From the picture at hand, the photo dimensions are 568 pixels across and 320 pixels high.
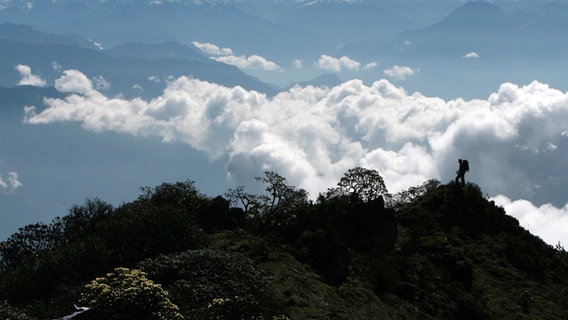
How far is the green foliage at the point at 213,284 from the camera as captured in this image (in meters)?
29.0

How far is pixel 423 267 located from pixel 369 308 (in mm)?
12588

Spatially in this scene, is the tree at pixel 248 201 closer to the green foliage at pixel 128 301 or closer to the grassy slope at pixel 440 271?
the grassy slope at pixel 440 271

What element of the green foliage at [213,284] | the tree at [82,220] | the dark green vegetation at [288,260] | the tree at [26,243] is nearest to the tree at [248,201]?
the dark green vegetation at [288,260]

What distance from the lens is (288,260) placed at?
44.3 metres

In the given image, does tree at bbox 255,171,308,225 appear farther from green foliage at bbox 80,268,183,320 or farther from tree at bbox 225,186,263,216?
green foliage at bbox 80,268,183,320

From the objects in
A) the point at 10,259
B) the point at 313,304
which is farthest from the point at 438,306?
the point at 10,259

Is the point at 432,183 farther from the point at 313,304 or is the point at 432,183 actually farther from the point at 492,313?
the point at 313,304

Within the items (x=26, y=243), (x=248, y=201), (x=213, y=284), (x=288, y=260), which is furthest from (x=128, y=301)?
(x=248, y=201)

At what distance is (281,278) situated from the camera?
39.2 m

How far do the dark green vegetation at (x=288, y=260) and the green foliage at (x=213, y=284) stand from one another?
0.09 meters

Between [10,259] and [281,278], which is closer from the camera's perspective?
[281,278]

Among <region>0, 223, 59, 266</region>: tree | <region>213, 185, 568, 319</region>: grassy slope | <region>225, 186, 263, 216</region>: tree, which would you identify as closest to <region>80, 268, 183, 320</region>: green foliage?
<region>213, 185, 568, 319</region>: grassy slope

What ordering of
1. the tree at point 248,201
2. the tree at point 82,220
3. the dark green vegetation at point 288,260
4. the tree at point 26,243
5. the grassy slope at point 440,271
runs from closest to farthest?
the dark green vegetation at point 288,260 → the grassy slope at point 440,271 → the tree at point 82,220 → the tree at point 26,243 → the tree at point 248,201

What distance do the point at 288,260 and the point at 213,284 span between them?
43.0ft
